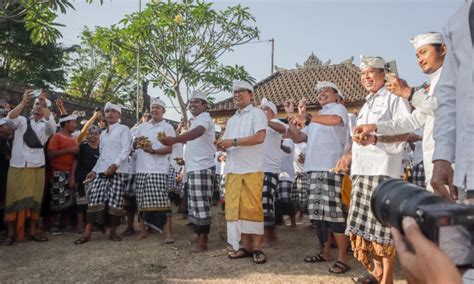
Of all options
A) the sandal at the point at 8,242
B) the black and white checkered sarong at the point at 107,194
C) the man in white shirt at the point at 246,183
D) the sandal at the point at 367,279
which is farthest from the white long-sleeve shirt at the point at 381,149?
the sandal at the point at 8,242

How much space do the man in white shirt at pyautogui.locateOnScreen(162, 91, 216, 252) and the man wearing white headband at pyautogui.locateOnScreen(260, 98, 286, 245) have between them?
668 millimetres

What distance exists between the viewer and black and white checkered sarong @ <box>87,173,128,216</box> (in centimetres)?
554

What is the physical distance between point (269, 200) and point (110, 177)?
2.21m

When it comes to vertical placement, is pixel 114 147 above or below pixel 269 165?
above

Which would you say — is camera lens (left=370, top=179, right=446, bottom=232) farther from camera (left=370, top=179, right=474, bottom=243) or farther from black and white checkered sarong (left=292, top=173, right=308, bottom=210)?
black and white checkered sarong (left=292, top=173, right=308, bottom=210)

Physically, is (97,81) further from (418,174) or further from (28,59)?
(418,174)

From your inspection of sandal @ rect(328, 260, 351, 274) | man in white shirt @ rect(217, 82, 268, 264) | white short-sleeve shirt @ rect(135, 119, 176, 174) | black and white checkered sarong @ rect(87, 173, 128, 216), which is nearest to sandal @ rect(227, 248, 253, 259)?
man in white shirt @ rect(217, 82, 268, 264)

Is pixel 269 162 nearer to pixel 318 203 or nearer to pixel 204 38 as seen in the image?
pixel 318 203

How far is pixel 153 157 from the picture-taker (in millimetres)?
5695

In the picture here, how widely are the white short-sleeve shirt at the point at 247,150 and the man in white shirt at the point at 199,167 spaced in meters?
0.44

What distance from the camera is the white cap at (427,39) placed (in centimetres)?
297

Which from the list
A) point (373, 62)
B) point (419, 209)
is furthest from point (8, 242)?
point (419, 209)

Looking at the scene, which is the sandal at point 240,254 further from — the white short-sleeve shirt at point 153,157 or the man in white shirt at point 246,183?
the white short-sleeve shirt at point 153,157

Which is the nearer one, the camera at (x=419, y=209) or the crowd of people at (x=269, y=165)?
the camera at (x=419, y=209)
